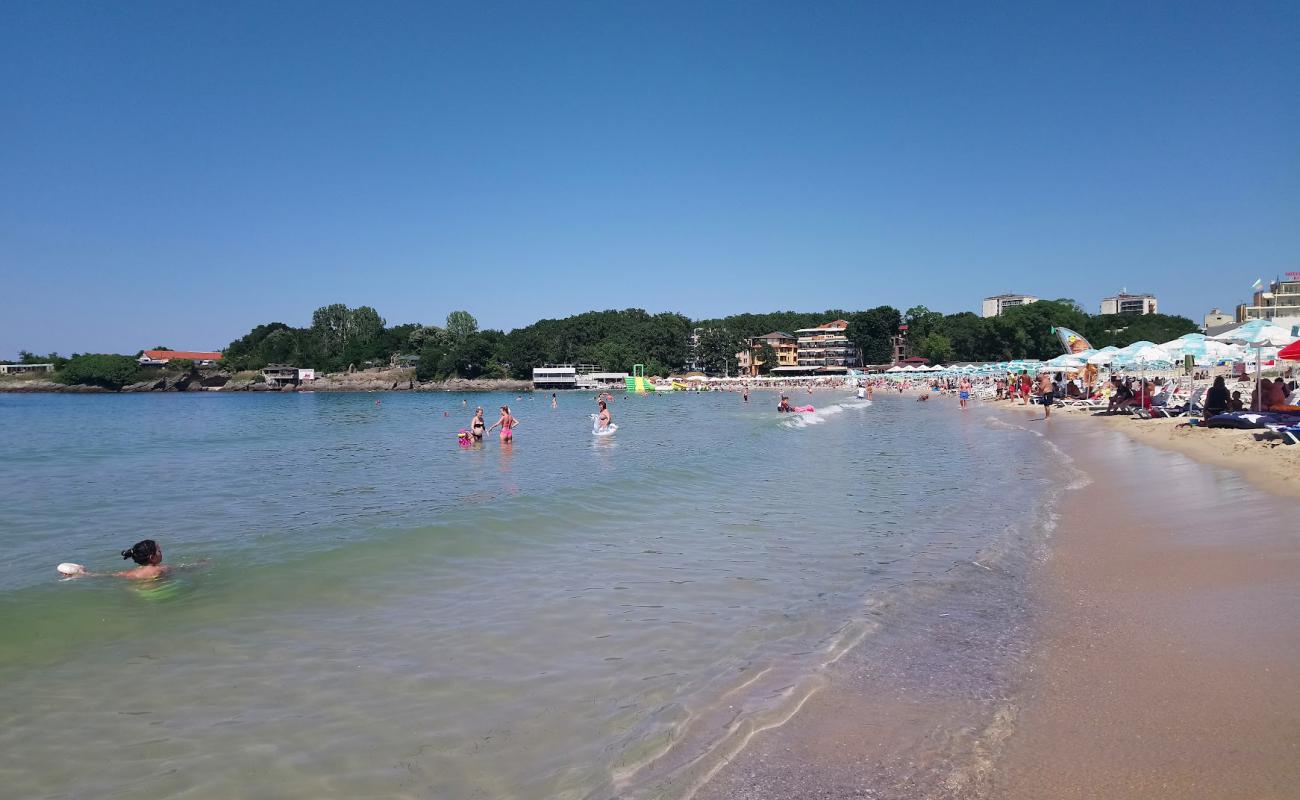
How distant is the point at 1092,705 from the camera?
4.45 meters

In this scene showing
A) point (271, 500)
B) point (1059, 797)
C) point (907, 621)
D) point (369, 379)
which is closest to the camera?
point (1059, 797)

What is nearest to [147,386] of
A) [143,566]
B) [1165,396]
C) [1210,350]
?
[143,566]

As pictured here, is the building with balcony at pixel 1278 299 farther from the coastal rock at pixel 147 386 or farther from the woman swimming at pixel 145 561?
the coastal rock at pixel 147 386

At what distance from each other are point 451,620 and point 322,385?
147 m

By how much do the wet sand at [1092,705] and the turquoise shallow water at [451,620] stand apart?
1.82ft

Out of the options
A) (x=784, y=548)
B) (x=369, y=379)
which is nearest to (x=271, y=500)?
(x=784, y=548)

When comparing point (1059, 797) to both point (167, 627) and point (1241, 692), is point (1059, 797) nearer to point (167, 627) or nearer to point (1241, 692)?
point (1241, 692)

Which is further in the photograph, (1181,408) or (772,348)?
(772,348)

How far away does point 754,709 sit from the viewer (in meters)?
4.68

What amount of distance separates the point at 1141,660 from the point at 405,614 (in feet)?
20.1

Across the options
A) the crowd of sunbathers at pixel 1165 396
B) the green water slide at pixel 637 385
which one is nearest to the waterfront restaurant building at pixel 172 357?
the green water slide at pixel 637 385

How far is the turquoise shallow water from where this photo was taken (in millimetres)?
4293

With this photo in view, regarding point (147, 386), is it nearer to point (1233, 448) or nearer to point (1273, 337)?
point (1273, 337)

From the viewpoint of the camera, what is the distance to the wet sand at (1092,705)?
3.63m
